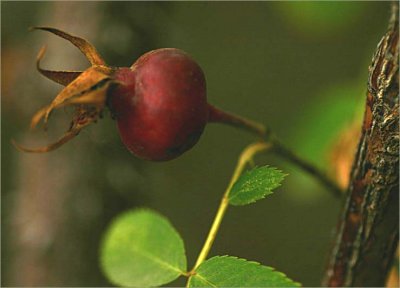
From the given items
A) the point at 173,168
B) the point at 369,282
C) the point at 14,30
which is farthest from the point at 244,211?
the point at 369,282

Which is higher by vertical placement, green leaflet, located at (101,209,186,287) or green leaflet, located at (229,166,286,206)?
green leaflet, located at (229,166,286,206)

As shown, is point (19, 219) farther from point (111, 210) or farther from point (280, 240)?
point (280, 240)

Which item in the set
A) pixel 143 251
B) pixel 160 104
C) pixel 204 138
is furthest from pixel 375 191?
pixel 204 138

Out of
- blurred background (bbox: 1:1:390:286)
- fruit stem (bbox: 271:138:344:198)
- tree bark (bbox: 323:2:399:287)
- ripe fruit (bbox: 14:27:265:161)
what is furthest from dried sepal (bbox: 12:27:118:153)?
blurred background (bbox: 1:1:390:286)

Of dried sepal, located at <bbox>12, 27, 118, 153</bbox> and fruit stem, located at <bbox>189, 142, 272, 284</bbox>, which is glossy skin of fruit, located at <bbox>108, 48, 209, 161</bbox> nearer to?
dried sepal, located at <bbox>12, 27, 118, 153</bbox>

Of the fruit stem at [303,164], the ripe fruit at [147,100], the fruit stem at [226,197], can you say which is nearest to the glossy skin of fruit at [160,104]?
the ripe fruit at [147,100]

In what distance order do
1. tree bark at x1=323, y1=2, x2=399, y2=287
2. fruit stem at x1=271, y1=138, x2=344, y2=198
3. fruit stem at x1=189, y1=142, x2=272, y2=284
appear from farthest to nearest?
1. fruit stem at x1=271, y1=138, x2=344, y2=198
2. fruit stem at x1=189, y1=142, x2=272, y2=284
3. tree bark at x1=323, y1=2, x2=399, y2=287

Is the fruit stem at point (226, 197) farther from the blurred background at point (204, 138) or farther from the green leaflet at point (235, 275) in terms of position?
the blurred background at point (204, 138)
